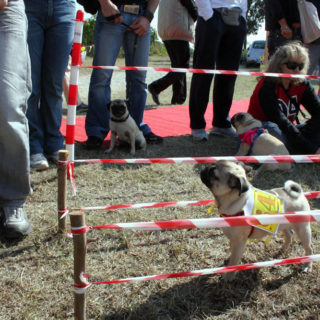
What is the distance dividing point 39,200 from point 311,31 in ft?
14.5

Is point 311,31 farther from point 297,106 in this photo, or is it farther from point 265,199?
point 265,199

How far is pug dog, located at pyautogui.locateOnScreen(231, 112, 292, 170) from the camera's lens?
12.3 feet

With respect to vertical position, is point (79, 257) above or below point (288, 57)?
below

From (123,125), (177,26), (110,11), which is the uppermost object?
(110,11)

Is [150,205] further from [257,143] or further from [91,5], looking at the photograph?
[91,5]

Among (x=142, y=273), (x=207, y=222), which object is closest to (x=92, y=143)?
(x=142, y=273)

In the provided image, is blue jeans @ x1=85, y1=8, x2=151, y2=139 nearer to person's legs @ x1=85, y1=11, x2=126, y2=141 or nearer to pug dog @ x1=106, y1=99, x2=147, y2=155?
person's legs @ x1=85, y1=11, x2=126, y2=141

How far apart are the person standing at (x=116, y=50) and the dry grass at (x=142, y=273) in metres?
1.44

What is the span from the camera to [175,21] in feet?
20.8

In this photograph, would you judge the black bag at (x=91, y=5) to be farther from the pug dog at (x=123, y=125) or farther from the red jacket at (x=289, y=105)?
the red jacket at (x=289, y=105)

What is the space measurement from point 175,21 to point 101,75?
2953 mm

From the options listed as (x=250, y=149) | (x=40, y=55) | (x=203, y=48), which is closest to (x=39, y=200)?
(x=40, y=55)

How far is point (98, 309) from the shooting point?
5.84ft

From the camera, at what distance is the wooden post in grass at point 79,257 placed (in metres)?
1.39
